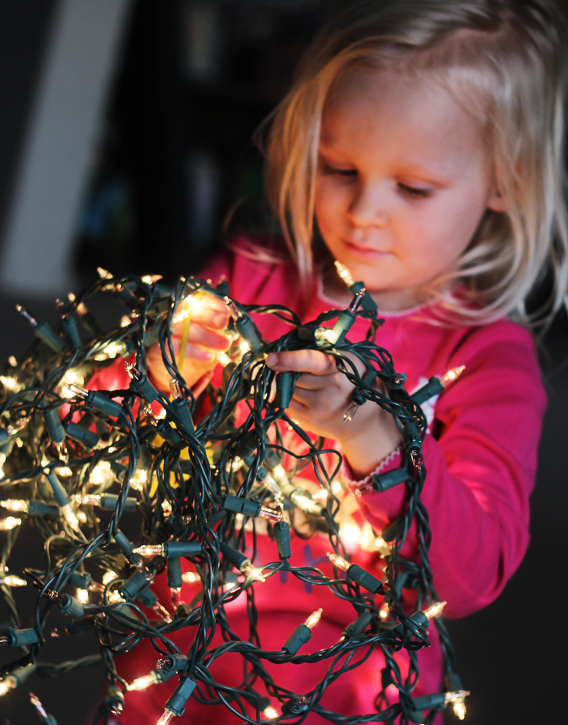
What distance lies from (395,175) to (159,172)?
1.70 meters

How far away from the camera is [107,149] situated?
2.48m

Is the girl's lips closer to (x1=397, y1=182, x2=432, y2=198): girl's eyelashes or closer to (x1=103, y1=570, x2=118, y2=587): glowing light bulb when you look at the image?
(x1=397, y1=182, x2=432, y2=198): girl's eyelashes

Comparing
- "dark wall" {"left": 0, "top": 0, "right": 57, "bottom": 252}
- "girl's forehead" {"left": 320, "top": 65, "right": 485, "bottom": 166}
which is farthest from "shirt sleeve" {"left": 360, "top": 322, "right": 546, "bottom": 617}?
"dark wall" {"left": 0, "top": 0, "right": 57, "bottom": 252}

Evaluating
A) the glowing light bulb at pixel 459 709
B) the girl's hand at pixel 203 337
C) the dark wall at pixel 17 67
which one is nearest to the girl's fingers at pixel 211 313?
the girl's hand at pixel 203 337

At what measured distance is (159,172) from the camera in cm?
220

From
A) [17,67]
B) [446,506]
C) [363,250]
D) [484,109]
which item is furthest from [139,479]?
[17,67]

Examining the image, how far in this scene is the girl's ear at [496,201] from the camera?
727 millimetres

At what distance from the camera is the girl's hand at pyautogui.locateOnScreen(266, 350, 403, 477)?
0.43 meters

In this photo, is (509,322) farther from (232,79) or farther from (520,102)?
(232,79)

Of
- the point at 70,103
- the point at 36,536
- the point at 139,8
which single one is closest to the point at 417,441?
the point at 36,536

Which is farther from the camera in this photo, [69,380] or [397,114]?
[397,114]

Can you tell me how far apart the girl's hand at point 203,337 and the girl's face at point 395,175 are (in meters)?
0.21

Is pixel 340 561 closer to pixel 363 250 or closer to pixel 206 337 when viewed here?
pixel 206 337

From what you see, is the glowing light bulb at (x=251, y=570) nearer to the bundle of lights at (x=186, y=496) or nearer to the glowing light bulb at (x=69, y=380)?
the bundle of lights at (x=186, y=496)
